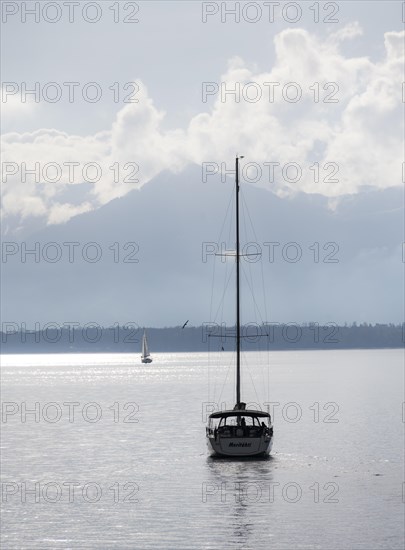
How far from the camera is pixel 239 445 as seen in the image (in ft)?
273

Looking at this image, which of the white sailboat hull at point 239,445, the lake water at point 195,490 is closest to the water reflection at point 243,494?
the lake water at point 195,490

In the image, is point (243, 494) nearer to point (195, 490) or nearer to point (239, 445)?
point (195, 490)

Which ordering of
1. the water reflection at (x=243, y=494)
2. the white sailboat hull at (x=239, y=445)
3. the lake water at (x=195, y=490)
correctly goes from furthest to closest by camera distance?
1. the white sailboat hull at (x=239, y=445)
2. the water reflection at (x=243, y=494)
3. the lake water at (x=195, y=490)

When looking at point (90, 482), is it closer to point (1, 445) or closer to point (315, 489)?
point (315, 489)

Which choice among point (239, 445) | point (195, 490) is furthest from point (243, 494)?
point (239, 445)

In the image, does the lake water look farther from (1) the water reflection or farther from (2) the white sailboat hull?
(2) the white sailboat hull

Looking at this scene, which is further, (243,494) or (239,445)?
(239,445)

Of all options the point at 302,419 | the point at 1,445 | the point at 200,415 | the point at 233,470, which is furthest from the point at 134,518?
the point at 200,415

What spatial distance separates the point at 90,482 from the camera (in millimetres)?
78250

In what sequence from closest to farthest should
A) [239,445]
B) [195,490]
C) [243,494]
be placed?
[243,494]
[195,490]
[239,445]

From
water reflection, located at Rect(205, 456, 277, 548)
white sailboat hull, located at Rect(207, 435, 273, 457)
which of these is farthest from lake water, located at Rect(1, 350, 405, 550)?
white sailboat hull, located at Rect(207, 435, 273, 457)

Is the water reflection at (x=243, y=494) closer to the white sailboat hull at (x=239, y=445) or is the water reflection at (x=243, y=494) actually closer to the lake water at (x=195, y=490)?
the lake water at (x=195, y=490)

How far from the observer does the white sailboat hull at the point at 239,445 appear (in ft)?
272

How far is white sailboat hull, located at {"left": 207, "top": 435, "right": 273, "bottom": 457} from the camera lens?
272ft
